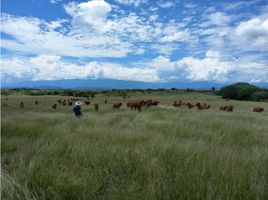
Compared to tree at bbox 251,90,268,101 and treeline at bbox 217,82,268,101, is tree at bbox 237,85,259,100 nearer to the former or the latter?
treeline at bbox 217,82,268,101

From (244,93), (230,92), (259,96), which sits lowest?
(259,96)

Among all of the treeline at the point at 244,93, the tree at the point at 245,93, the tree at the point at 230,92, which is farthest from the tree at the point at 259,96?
the tree at the point at 230,92

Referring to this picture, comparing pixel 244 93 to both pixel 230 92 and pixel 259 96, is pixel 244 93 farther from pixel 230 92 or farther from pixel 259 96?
pixel 259 96

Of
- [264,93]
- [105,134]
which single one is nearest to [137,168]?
[105,134]

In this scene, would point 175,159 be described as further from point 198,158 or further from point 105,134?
point 105,134

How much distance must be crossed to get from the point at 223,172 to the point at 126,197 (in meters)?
1.40

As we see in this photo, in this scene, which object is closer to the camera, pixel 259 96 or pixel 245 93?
pixel 259 96

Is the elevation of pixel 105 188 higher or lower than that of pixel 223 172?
lower

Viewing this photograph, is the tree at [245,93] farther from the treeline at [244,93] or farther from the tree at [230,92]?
the tree at [230,92]

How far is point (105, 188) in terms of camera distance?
4324 mm

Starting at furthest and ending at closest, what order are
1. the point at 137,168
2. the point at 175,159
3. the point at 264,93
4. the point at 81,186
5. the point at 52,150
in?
1. the point at 264,93
2. the point at 52,150
3. the point at 175,159
4. the point at 137,168
5. the point at 81,186

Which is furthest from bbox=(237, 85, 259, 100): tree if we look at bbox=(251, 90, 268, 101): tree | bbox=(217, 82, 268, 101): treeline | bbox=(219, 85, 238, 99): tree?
bbox=(251, 90, 268, 101): tree

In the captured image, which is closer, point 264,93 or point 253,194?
point 253,194

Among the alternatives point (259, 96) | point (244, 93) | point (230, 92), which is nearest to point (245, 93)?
point (244, 93)
